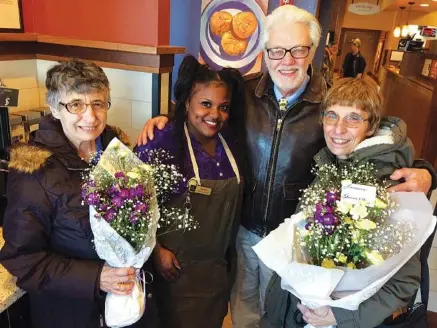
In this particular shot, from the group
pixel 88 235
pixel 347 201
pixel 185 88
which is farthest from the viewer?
pixel 185 88

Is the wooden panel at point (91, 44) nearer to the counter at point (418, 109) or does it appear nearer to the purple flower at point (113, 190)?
the purple flower at point (113, 190)

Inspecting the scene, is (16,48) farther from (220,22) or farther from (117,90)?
(220,22)

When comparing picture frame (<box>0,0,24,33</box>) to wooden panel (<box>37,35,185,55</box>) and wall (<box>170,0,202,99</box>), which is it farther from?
wall (<box>170,0,202,99</box>)

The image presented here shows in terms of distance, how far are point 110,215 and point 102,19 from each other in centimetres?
152

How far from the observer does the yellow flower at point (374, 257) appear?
106 centimetres

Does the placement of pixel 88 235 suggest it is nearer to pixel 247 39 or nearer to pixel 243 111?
pixel 243 111

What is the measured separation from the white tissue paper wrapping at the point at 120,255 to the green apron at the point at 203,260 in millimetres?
279

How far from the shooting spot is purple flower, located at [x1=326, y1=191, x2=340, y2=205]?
1.10m

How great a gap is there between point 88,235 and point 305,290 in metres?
0.69

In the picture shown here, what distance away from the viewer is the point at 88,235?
1215mm

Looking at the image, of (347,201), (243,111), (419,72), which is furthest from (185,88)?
(419,72)

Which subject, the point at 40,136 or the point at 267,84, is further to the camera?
the point at 267,84

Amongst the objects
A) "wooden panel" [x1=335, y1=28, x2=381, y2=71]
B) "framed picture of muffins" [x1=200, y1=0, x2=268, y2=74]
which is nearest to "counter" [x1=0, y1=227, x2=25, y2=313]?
"framed picture of muffins" [x1=200, y1=0, x2=268, y2=74]

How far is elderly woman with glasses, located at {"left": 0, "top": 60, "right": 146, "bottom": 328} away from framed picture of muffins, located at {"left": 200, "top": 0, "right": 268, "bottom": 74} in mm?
2161
